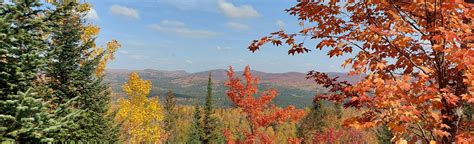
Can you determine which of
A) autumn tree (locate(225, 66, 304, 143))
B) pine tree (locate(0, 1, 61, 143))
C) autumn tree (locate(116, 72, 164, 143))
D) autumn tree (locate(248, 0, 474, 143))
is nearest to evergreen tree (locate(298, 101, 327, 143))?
autumn tree (locate(116, 72, 164, 143))

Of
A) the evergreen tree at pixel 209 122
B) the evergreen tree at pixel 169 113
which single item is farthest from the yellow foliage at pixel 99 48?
the evergreen tree at pixel 169 113

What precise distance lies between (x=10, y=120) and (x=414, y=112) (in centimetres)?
1046

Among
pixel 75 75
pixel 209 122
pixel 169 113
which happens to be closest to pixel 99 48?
pixel 75 75

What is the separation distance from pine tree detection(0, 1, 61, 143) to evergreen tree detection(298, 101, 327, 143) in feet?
152

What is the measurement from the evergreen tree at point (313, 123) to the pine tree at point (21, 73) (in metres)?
46.4

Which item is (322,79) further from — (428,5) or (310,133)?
(310,133)

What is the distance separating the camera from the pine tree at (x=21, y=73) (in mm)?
9828

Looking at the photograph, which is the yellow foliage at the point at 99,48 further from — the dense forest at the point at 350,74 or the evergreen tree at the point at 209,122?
the evergreen tree at the point at 209,122

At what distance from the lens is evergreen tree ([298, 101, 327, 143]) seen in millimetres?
54344

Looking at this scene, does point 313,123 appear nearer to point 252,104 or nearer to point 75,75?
point 252,104

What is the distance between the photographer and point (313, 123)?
183ft

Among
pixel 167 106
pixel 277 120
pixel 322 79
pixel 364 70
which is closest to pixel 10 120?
pixel 322 79

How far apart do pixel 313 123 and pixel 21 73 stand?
49692mm

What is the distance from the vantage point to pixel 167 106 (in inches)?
3125
